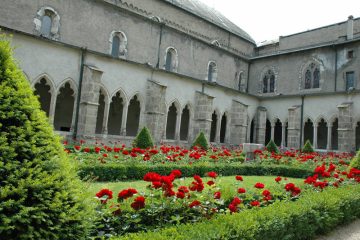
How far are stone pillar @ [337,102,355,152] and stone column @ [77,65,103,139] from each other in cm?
1317

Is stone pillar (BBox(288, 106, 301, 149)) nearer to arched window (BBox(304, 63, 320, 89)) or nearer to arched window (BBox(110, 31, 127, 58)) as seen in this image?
arched window (BBox(304, 63, 320, 89))

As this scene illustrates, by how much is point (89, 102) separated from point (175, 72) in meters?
7.08

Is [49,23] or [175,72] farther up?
[49,23]

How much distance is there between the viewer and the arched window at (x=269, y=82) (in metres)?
25.7

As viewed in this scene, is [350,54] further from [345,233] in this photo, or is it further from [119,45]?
[345,233]

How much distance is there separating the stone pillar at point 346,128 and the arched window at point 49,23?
51.6 ft

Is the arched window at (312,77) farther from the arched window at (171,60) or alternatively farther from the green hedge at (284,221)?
the green hedge at (284,221)

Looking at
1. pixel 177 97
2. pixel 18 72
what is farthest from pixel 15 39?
pixel 18 72

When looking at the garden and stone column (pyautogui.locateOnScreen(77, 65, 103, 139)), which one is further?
stone column (pyautogui.locateOnScreen(77, 65, 103, 139))

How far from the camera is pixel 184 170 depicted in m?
8.66

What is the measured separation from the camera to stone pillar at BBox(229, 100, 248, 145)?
19250 mm

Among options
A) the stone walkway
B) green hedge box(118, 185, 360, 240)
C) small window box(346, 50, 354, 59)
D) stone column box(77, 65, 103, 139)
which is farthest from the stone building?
the stone walkway

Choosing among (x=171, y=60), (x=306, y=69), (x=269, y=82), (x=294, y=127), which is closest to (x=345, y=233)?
(x=294, y=127)

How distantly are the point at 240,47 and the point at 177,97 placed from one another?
13020mm
